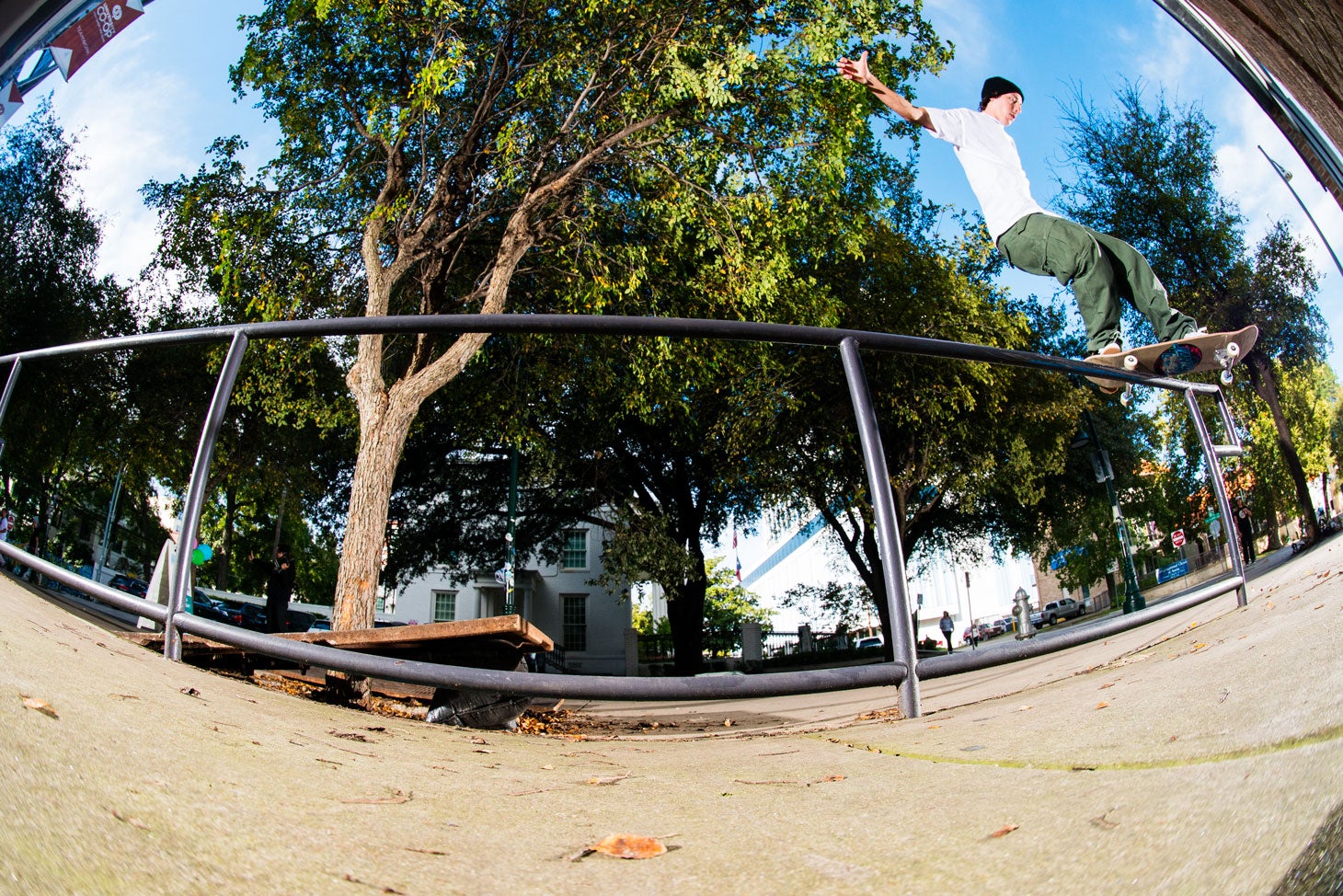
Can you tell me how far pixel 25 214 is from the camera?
1.65 meters

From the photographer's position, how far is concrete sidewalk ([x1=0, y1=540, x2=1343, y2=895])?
0.35 meters

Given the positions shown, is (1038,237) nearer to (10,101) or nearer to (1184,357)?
(1184,357)

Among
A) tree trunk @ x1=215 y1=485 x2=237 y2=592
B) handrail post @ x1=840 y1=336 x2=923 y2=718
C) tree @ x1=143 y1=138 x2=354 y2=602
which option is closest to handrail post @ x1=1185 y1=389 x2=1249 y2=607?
handrail post @ x1=840 y1=336 x2=923 y2=718

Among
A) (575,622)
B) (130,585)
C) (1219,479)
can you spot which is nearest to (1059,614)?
(1219,479)

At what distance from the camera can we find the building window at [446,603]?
1094 centimetres

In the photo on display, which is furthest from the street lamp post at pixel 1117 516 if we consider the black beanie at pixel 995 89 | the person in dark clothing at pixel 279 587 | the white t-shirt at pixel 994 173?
the person in dark clothing at pixel 279 587

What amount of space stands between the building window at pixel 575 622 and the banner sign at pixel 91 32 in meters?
15.5

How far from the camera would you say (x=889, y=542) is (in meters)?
1.03

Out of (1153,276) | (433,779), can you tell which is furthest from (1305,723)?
(1153,276)

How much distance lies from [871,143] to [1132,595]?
625 cm

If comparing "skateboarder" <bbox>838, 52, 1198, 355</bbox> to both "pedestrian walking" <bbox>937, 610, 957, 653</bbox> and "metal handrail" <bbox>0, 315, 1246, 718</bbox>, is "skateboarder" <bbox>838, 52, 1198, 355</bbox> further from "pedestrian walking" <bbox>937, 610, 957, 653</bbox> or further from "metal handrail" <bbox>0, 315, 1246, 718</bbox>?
"pedestrian walking" <bbox>937, 610, 957, 653</bbox>

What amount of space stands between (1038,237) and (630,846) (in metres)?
1.60

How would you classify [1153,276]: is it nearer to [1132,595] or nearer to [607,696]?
[1132,595]

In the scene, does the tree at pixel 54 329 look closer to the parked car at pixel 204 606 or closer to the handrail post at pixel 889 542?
the parked car at pixel 204 606
